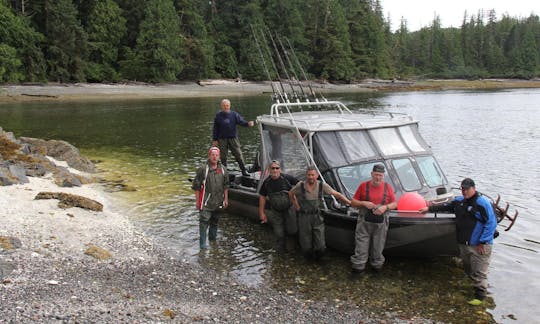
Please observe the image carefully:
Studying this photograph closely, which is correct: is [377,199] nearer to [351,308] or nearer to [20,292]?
[351,308]

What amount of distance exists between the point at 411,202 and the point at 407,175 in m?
1.28

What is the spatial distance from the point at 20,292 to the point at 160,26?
2887 inches

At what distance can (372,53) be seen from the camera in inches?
4454

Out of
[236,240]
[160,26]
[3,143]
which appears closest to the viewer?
[236,240]

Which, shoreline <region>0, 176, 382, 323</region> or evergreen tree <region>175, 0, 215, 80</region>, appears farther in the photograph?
evergreen tree <region>175, 0, 215, 80</region>

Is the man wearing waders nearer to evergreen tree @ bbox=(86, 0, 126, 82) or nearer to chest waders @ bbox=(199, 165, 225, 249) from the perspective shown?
chest waders @ bbox=(199, 165, 225, 249)

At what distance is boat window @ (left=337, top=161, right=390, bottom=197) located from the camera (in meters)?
10.0

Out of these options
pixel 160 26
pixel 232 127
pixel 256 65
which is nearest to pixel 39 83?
pixel 160 26

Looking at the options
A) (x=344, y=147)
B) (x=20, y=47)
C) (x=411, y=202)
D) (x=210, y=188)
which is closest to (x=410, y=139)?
(x=344, y=147)

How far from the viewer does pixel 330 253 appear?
10.3m

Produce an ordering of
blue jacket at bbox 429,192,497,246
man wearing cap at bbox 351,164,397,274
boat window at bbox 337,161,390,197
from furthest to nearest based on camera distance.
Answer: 1. boat window at bbox 337,161,390,197
2. man wearing cap at bbox 351,164,397,274
3. blue jacket at bbox 429,192,497,246

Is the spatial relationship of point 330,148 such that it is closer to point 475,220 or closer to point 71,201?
point 475,220

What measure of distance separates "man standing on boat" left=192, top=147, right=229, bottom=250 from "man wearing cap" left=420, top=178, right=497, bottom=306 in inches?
183

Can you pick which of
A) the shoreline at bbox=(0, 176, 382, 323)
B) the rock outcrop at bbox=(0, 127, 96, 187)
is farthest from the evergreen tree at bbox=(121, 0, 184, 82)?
the shoreline at bbox=(0, 176, 382, 323)
